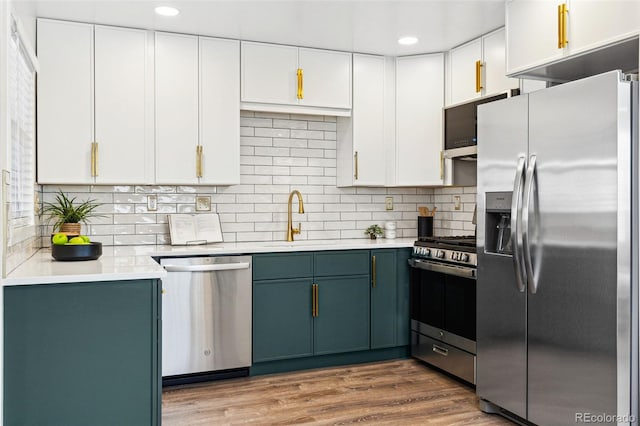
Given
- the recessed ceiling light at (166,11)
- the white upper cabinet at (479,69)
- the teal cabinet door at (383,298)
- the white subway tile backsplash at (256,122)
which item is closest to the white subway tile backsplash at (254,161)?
the white subway tile backsplash at (256,122)

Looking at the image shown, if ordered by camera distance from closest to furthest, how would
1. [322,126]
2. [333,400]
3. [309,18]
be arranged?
1. [333,400]
2. [309,18]
3. [322,126]

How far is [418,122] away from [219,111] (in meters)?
1.57

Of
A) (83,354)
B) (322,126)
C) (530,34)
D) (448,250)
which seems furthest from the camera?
(322,126)

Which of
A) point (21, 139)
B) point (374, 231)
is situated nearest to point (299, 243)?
point (374, 231)

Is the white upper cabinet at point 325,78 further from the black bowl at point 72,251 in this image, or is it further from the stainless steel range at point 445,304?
the black bowl at point 72,251

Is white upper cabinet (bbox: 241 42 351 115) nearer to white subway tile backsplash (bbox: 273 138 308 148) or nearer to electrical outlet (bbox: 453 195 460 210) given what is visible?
white subway tile backsplash (bbox: 273 138 308 148)

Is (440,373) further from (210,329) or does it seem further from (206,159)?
(206,159)

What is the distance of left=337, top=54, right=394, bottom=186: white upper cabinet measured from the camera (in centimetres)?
446

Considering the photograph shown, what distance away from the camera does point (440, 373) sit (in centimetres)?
399

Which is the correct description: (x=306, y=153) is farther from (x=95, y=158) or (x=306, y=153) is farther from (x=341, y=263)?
(x=95, y=158)

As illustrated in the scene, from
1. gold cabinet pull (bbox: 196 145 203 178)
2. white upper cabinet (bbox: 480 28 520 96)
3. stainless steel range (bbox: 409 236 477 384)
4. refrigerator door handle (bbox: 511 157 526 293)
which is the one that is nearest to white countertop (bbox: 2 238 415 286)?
stainless steel range (bbox: 409 236 477 384)

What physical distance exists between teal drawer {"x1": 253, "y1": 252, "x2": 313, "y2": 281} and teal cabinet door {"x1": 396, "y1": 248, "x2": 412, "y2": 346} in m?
0.71

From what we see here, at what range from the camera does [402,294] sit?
4.27m

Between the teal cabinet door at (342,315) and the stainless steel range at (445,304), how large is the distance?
0.39m
